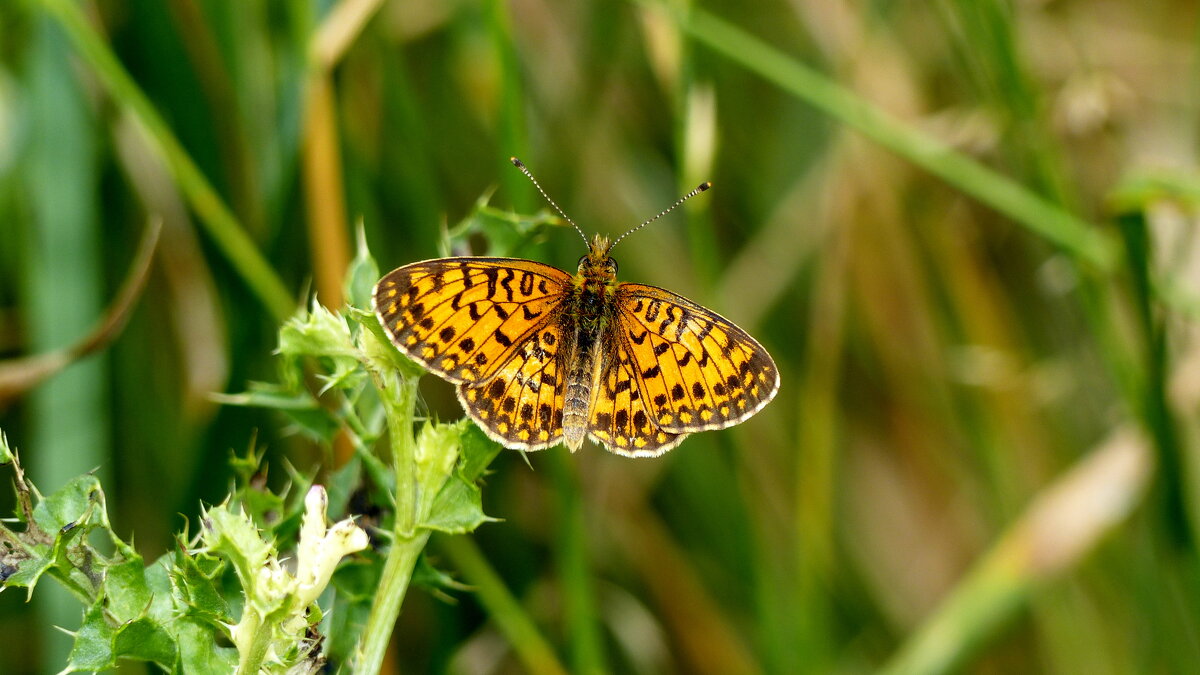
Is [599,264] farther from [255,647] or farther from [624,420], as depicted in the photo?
[255,647]

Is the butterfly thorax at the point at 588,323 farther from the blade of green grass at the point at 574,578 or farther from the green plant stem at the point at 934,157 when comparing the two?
the green plant stem at the point at 934,157

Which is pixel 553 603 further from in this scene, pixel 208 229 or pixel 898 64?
pixel 898 64

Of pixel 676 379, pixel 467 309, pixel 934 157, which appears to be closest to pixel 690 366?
pixel 676 379

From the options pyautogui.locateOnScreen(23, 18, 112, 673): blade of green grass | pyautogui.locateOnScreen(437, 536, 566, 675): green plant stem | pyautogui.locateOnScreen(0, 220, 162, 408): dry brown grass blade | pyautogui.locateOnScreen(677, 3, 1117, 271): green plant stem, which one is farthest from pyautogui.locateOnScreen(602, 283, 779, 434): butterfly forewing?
pyautogui.locateOnScreen(23, 18, 112, 673): blade of green grass

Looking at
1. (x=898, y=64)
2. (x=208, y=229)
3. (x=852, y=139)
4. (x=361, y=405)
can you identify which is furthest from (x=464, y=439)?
(x=898, y=64)

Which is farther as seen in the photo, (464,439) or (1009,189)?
(1009,189)

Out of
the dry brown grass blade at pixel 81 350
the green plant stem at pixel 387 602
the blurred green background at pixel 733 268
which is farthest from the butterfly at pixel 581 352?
the dry brown grass blade at pixel 81 350
